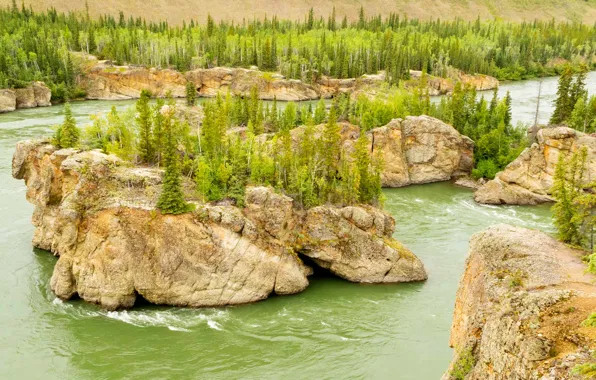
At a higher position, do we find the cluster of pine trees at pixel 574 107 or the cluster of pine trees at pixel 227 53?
the cluster of pine trees at pixel 227 53

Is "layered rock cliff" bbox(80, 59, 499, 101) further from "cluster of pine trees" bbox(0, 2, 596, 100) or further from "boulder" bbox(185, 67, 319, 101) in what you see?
"cluster of pine trees" bbox(0, 2, 596, 100)

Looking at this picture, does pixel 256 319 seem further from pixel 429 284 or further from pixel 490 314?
pixel 490 314

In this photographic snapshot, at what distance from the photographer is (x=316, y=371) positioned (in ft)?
108

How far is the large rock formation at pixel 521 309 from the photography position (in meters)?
16.9

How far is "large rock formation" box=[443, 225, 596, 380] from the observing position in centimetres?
1689

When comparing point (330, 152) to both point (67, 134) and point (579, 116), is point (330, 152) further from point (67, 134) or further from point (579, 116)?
point (579, 116)

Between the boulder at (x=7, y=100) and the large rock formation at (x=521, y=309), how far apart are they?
113 m

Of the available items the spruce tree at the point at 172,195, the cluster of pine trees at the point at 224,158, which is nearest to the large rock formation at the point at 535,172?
the cluster of pine trees at the point at 224,158

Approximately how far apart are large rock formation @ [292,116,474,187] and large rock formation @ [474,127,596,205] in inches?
375

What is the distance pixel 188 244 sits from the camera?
1534 inches

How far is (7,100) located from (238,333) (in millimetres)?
99755

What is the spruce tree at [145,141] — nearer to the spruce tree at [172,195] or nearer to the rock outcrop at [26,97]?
the spruce tree at [172,195]

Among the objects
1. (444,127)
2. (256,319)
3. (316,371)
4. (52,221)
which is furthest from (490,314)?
(444,127)

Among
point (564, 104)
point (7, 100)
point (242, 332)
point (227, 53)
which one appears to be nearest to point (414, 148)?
point (564, 104)
